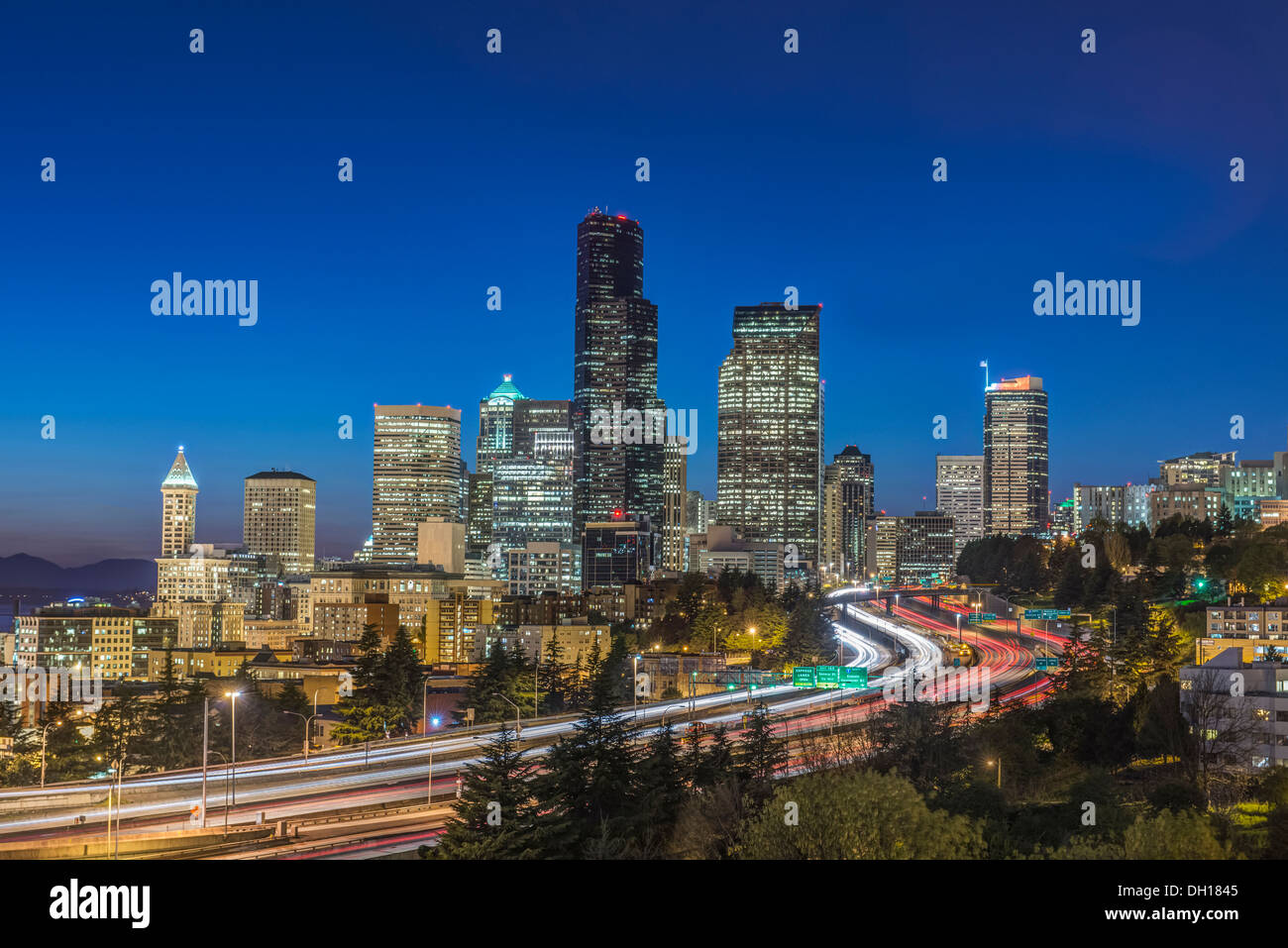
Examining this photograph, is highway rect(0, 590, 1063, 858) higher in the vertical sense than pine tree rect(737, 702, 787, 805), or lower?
lower

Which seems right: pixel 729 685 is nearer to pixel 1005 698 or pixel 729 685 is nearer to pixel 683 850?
pixel 1005 698

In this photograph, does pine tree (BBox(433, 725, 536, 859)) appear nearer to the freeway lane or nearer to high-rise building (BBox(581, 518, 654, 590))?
the freeway lane

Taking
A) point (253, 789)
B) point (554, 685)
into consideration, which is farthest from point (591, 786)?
point (554, 685)

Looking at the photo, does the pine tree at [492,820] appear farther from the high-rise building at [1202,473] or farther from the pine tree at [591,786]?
the high-rise building at [1202,473]

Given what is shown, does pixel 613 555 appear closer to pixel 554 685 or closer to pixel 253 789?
pixel 554 685

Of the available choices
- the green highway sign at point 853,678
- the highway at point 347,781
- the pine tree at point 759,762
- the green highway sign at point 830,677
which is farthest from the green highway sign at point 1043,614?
the pine tree at point 759,762

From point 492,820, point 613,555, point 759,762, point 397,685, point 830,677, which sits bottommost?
point 397,685

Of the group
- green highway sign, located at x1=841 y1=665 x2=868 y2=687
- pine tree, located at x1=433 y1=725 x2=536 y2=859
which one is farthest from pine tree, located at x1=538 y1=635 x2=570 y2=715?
pine tree, located at x1=433 y1=725 x2=536 y2=859

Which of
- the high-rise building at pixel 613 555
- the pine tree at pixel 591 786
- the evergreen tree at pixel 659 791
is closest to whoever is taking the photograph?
the pine tree at pixel 591 786

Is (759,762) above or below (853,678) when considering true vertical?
above
